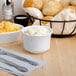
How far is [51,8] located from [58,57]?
27 centimetres

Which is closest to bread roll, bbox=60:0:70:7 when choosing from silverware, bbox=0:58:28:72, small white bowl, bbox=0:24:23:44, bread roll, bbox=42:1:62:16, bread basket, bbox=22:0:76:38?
bread roll, bbox=42:1:62:16

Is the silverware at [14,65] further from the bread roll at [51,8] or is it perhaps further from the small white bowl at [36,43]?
the bread roll at [51,8]

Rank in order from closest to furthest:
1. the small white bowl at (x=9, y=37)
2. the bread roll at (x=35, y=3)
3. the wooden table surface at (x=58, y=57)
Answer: the wooden table surface at (x=58, y=57) < the small white bowl at (x=9, y=37) < the bread roll at (x=35, y=3)

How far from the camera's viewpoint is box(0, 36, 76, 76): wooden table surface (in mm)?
635

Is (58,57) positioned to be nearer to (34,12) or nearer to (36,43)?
(36,43)

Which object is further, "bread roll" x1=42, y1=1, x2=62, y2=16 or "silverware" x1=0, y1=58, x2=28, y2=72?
"bread roll" x1=42, y1=1, x2=62, y2=16

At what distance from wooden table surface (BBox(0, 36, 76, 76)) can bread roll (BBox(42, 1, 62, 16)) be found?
0.39 ft

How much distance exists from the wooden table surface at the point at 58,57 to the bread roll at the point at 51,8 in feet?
0.39

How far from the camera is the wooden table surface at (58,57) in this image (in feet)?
2.08

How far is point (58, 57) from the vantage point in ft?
2.39

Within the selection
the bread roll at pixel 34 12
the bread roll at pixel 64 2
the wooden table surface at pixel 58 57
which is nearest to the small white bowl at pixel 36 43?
the wooden table surface at pixel 58 57

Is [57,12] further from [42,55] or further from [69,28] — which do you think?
[42,55]

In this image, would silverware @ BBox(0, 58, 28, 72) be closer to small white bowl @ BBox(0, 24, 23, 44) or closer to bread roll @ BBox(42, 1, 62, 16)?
small white bowl @ BBox(0, 24, 23, 44)

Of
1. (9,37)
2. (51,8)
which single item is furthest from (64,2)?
(9,37)
